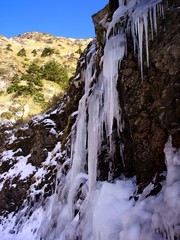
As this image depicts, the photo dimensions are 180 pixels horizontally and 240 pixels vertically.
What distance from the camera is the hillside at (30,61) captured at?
22.8 metres

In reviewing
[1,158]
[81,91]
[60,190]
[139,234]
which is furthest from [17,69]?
[139,234]

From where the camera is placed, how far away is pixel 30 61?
32.6 meters

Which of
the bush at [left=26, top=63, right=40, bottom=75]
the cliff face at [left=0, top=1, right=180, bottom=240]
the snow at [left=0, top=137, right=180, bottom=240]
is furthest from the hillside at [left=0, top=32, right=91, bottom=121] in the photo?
the snow at [left=0, top=137, right=180, bottom=240]

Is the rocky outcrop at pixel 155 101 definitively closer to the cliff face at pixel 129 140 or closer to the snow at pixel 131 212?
the cliff face at pixel 129 140

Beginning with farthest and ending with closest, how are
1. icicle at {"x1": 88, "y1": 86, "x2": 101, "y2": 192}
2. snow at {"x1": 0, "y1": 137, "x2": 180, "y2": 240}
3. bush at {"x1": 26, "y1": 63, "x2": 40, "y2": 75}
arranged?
bush at {"x1": 26, "y1": 63, "x2": 40, "y2": 75}
icicle at {"x1": 88, "y1": 86, "x2": 101, "y2": 192}
snow at {"x1": 0, "y1": 137, "x2": 180, "y2": 240}

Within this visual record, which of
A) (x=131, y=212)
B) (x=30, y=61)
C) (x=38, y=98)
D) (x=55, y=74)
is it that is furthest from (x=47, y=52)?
(x=131, y=212)

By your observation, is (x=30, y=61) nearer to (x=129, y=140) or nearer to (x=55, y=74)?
(x=55, y=74)

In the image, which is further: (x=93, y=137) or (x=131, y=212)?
(x=93, y=137)

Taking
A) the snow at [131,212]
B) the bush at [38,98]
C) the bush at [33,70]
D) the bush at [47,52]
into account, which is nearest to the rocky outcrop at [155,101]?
the snow at [131,212]

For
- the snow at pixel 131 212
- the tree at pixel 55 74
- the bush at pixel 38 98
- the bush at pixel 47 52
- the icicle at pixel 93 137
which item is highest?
the bush at pixel 47 52

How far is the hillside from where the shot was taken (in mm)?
22766

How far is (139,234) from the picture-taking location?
137 inches

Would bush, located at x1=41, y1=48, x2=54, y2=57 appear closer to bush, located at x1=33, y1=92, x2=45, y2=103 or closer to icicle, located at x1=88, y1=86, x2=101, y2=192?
bush, located at x1=33, y1=92, x2=45, y2=103

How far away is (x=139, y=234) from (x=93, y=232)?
122 centimetres
